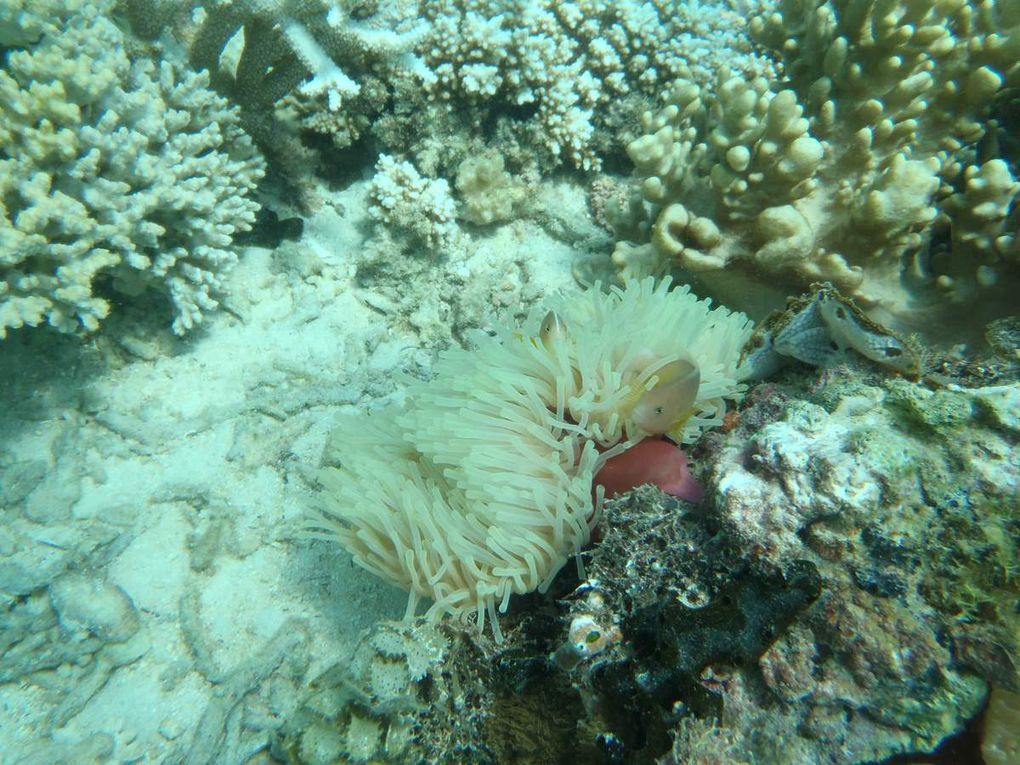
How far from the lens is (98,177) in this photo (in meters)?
2.87

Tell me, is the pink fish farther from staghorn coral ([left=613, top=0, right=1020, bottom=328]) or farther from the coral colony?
staghorn coral ([left=613, top=0, right=1020, bottom=328])

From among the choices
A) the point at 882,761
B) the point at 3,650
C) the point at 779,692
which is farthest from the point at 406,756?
the point at 3,650

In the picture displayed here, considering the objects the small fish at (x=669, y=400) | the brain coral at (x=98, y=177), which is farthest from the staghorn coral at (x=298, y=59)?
the small fish at (x=669, y=400)

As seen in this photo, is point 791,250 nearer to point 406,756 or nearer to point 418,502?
point 418,502

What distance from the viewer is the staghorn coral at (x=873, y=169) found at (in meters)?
2.47

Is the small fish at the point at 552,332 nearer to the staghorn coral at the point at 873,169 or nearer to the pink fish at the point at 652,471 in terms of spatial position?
the pink fish at the point at 652,471

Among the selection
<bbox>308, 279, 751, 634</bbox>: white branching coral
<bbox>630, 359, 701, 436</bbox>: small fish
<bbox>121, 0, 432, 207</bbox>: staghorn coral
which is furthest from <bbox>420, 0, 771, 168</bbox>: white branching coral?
<bbox>630, 359, 701, 436</bbox>: small fish

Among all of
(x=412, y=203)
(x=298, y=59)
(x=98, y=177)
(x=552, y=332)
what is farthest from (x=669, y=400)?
(x=298, y=59)

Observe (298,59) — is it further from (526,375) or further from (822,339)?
(822,339)

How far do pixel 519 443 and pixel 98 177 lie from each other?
2.55 m

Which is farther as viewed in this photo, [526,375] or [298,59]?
[298,59]

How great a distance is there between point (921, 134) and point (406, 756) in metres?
3.52

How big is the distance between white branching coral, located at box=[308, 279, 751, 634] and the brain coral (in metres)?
1.63

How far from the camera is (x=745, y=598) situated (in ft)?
4.76
